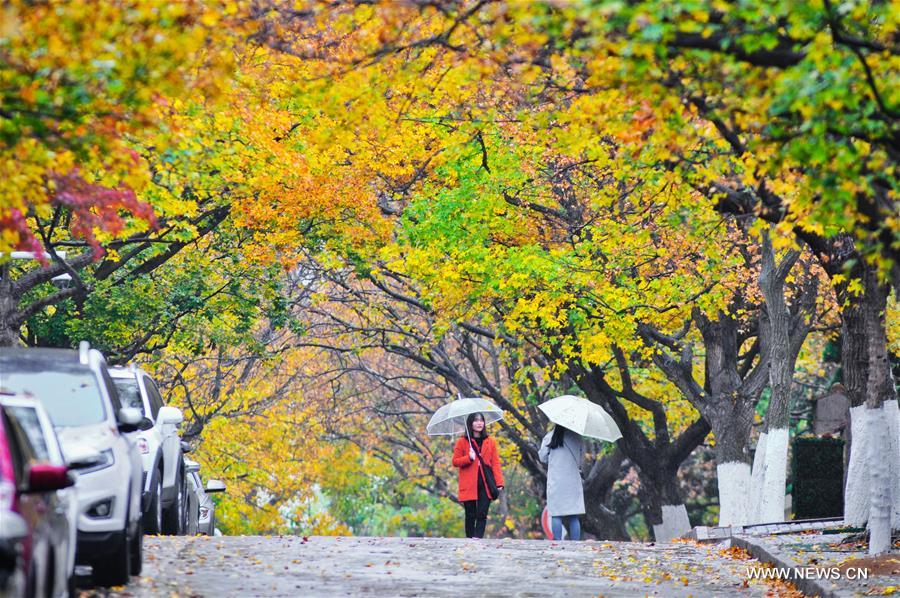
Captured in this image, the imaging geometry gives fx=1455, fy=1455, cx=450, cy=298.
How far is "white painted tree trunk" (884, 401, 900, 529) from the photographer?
50.3 feet

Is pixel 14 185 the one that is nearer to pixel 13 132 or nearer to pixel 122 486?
pixel 13 132

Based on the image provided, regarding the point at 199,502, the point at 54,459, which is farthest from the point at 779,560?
the point at 199,502

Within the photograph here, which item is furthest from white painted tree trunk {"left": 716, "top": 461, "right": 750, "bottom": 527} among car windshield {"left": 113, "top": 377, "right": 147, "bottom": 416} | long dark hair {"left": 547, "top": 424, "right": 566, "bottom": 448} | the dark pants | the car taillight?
the car taillight

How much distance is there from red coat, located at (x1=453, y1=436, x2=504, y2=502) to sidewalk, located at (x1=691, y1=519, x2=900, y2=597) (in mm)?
3144

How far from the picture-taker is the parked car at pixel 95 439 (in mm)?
10609

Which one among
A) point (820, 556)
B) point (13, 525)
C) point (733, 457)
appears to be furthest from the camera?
point (733, 457)

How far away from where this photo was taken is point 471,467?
61.5 feet

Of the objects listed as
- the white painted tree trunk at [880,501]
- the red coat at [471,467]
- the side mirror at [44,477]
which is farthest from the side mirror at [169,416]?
the side mirror at [44,477]

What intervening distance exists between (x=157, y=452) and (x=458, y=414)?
21.0ft

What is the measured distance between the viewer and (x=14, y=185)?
9086mm

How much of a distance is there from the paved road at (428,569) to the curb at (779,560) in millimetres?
290

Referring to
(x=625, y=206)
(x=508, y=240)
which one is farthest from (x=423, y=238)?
(x=625, y=206)

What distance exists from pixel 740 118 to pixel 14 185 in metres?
4.70

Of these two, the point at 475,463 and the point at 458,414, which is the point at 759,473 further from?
the point at 475,463
